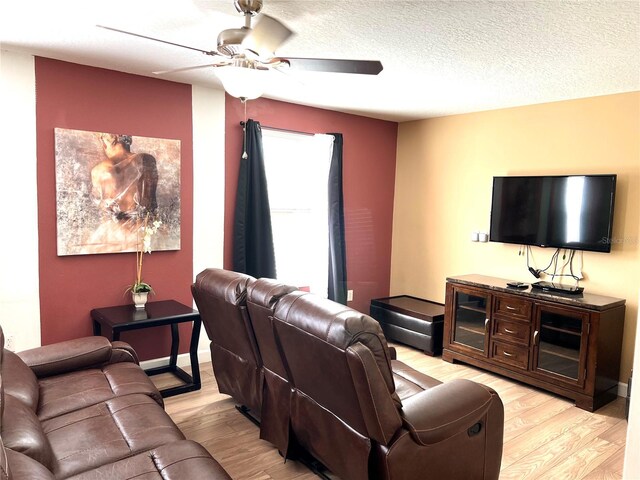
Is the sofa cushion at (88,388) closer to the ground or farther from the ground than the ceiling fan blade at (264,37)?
closer to the ground

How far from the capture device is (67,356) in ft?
8.46

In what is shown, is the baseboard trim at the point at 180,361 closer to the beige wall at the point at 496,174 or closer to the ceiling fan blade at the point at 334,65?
the beige wall at the point at 496,174

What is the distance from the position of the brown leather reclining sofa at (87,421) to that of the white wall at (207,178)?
1.38 meters

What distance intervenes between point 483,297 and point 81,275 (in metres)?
3.33

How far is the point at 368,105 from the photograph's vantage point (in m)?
4.57

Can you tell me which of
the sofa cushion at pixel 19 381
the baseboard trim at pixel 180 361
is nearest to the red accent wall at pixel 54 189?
the baseboard trim at pixel 180 361

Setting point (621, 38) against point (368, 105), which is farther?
point (368, 105)

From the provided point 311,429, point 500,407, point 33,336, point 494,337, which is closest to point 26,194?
point 33,336

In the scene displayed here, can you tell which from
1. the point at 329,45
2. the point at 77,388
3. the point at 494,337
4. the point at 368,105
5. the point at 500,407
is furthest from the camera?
the point at 368,105

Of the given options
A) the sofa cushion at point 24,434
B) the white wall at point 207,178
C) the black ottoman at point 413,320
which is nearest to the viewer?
the sofa cushion at point 24,434

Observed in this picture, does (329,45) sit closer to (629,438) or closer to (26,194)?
(26,194)

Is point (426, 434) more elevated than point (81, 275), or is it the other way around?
point (81, 275)

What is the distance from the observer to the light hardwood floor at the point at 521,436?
8.42 feet

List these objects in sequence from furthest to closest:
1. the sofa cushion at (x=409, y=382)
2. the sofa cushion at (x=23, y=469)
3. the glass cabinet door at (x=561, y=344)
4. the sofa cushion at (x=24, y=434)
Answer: the glass cabinet door at (x=561, y=344), the sofa cushion at (x=409, y=382), the sofa cushion at (x=24, y=434), the sofa cushion at (x=23, y=469)
